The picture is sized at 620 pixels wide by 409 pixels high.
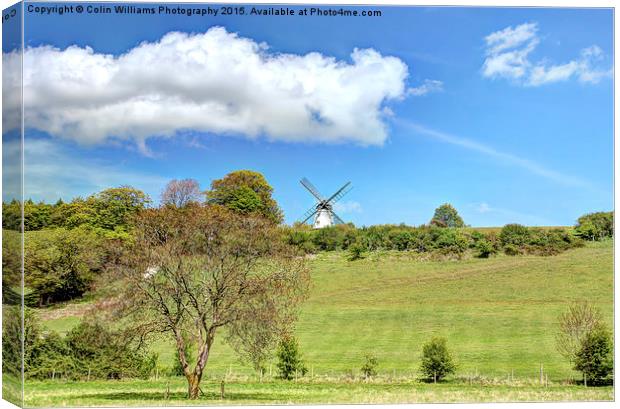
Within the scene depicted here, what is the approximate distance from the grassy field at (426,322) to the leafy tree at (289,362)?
1.34ft

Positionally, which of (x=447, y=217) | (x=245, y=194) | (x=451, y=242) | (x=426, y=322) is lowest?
(x=426, y=322)

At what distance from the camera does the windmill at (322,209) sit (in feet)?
65.3

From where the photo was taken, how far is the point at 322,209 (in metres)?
22.4

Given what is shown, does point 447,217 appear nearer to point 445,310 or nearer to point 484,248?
point 445,310

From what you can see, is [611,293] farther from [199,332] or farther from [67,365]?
[67,365]

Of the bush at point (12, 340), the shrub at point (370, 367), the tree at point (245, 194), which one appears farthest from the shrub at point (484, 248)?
the bush at point (12, 340)

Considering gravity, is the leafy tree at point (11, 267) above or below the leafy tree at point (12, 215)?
below

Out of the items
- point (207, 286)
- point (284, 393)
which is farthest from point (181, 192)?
point (284, 393)

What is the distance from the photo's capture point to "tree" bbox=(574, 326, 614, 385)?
728 inches

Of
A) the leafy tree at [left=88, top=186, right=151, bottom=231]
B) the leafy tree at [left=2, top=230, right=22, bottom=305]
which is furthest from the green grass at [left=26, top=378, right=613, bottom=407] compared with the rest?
the leafy tree at [left=88, top=186, right=151, bottom=231]

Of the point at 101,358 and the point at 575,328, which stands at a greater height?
the point at 575,328

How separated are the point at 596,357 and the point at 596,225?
5102 millimetres

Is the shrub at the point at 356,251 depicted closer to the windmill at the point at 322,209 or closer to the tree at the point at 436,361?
the windmill at the point at 322,209

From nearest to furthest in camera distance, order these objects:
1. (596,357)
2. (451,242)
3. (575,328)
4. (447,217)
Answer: (596,357) → (575,328) → (447,217) → (451,242)
